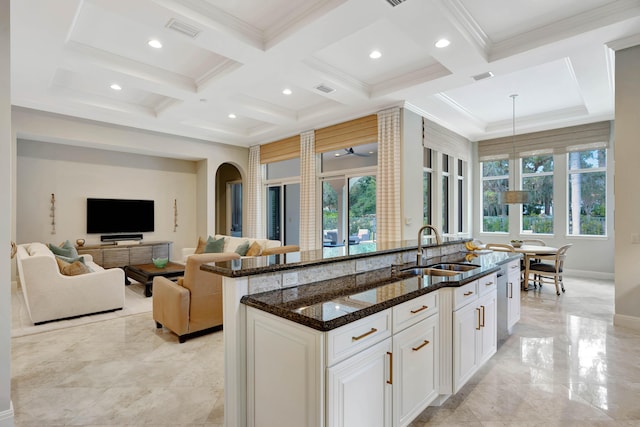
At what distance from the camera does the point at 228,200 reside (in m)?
9.70

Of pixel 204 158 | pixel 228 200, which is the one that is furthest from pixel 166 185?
pixel 228 200

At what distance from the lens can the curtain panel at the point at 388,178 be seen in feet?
17.8

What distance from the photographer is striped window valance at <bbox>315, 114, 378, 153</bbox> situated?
5830mm

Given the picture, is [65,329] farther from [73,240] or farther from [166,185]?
[166,185]

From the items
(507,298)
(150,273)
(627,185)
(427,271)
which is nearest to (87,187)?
(150,273)

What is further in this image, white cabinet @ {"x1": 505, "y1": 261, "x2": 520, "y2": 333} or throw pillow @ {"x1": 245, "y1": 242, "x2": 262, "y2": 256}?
throw pillow @ {"x1": 245, "y1": 242, "x2": 262, "y2": 256}

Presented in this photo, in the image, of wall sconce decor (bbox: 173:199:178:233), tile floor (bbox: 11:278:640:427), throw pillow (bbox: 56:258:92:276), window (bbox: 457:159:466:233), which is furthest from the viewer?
wall sconce decor (bbox: 173:199:178:233)

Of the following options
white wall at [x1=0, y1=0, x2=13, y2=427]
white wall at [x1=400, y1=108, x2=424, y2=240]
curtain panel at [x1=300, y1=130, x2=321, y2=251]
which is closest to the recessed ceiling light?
white wall at [x1=400, y1=108, x2=424, y2=240]

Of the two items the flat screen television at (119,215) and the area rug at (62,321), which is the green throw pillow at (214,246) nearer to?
the area rug at (62,321)

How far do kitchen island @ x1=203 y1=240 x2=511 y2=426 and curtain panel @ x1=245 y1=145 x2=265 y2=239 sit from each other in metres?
5.98

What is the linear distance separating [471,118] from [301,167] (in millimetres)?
3562

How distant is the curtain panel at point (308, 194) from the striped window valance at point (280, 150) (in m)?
0.30

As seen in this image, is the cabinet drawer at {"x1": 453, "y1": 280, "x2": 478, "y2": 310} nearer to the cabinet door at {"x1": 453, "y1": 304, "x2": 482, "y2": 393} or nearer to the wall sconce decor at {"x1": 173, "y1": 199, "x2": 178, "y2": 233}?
the cabinet door at {"x1": 453, "y1": 304, "x2": 482, "y2": 393}

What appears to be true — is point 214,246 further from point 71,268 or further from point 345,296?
point 345,296
